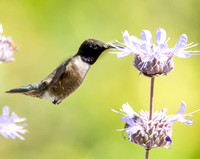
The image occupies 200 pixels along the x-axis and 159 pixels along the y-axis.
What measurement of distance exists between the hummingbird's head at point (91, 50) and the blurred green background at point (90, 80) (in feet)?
3.84

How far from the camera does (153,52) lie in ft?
3.65

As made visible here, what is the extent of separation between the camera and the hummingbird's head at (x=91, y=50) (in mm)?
1354

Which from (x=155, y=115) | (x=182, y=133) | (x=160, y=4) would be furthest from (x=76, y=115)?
(x=155, y=115)

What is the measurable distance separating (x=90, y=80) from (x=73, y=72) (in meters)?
1.51

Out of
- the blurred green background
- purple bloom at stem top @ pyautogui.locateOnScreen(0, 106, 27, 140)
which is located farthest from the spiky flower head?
the blurred green background

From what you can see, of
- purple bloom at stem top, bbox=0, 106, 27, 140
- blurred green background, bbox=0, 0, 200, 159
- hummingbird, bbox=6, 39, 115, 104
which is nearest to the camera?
purple bloom at stem top, bbox=0, 106, 27, 140

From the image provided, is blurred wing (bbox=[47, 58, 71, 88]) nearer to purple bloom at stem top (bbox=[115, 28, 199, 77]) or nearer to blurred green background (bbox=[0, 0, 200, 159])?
purple bloom at stem top (bbox=[115, 28, 199, 77])

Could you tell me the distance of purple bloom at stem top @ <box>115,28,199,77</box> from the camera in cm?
108

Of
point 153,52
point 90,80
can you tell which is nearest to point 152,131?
A: point 153,52

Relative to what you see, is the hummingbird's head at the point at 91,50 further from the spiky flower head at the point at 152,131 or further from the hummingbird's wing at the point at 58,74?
the spiky flower head at the point at 152,131

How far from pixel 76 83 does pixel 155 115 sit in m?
0.32

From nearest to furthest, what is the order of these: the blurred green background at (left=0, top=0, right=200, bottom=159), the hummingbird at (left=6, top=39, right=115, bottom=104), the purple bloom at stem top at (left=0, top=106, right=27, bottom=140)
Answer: the purple bloom at stem top at (left=0, top=106, right=27, bottom=140) < the hummingbird at (left=6, top=39, right=115, bottom=104) < the blurred green background at (left=0, top=0, right=200, bottom=159)

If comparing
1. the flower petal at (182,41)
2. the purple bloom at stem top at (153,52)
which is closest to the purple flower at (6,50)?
the purple bloom at stem top at (153,52)

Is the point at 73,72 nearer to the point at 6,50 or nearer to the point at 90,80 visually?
the point at 6,50
